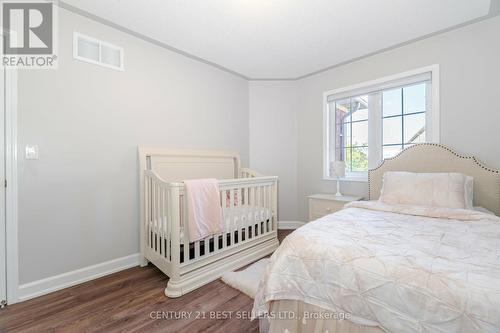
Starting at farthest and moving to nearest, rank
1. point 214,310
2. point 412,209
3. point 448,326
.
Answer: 1. point 412,209
2. point 214,310
3. point 448,326

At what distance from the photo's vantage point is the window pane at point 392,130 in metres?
2.69

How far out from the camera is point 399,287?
854mm

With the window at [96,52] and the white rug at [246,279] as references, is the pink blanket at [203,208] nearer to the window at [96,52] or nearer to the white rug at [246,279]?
the white rug at [246,279]

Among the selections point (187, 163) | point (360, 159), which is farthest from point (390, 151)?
point (187, 163)

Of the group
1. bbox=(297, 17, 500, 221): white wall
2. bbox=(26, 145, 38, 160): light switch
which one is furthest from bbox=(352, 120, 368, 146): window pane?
bbox=(26, 145, 38, 160): light switch

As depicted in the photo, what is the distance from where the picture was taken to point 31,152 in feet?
5.81

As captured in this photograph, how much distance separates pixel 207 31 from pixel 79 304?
258 centimetres

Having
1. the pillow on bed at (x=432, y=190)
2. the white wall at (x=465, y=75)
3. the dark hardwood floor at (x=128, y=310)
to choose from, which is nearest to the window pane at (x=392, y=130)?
the white wall at (x=465, y=75)

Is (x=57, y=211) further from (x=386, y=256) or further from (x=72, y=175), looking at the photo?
(x=386, y=256)

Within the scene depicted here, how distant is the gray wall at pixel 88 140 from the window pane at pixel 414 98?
2.60 meters

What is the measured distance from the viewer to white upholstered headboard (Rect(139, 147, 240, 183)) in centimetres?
242

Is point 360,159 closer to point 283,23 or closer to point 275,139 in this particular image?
point 275,139

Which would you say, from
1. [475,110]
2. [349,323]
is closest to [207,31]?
[349,323]

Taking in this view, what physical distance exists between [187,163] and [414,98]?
2.73 meters
